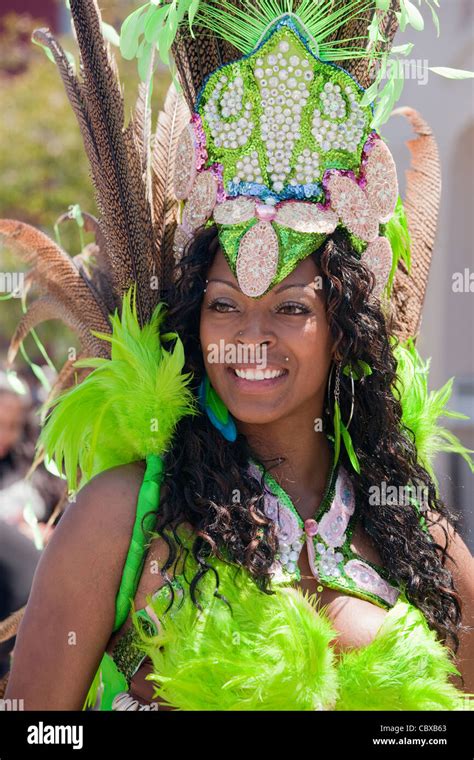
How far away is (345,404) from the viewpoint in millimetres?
2434

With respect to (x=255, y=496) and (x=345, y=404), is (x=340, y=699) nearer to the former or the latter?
(x=255, y=496)

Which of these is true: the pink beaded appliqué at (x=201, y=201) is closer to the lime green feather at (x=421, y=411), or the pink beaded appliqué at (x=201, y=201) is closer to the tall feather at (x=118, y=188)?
the tall feather at (x=118, y=188)

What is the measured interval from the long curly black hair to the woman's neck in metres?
0.04

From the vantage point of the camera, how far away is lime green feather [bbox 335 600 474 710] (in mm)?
2002

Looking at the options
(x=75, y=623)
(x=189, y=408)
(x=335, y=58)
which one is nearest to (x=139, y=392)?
(x=189, y=408)

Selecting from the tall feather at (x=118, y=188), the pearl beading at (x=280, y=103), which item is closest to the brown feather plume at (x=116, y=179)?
the tall feather at (x=118, y=188)

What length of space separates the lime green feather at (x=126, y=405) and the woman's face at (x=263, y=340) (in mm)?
90

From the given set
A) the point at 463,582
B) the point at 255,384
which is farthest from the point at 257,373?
the point at 463,582

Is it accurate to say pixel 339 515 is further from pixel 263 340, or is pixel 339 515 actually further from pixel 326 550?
pixel 263 340

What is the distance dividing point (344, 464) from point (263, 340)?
495 millimetres

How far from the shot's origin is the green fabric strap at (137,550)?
1.99m

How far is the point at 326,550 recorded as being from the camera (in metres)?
2.22

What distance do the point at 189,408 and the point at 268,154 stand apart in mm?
577

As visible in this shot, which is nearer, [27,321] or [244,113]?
[244,113]
